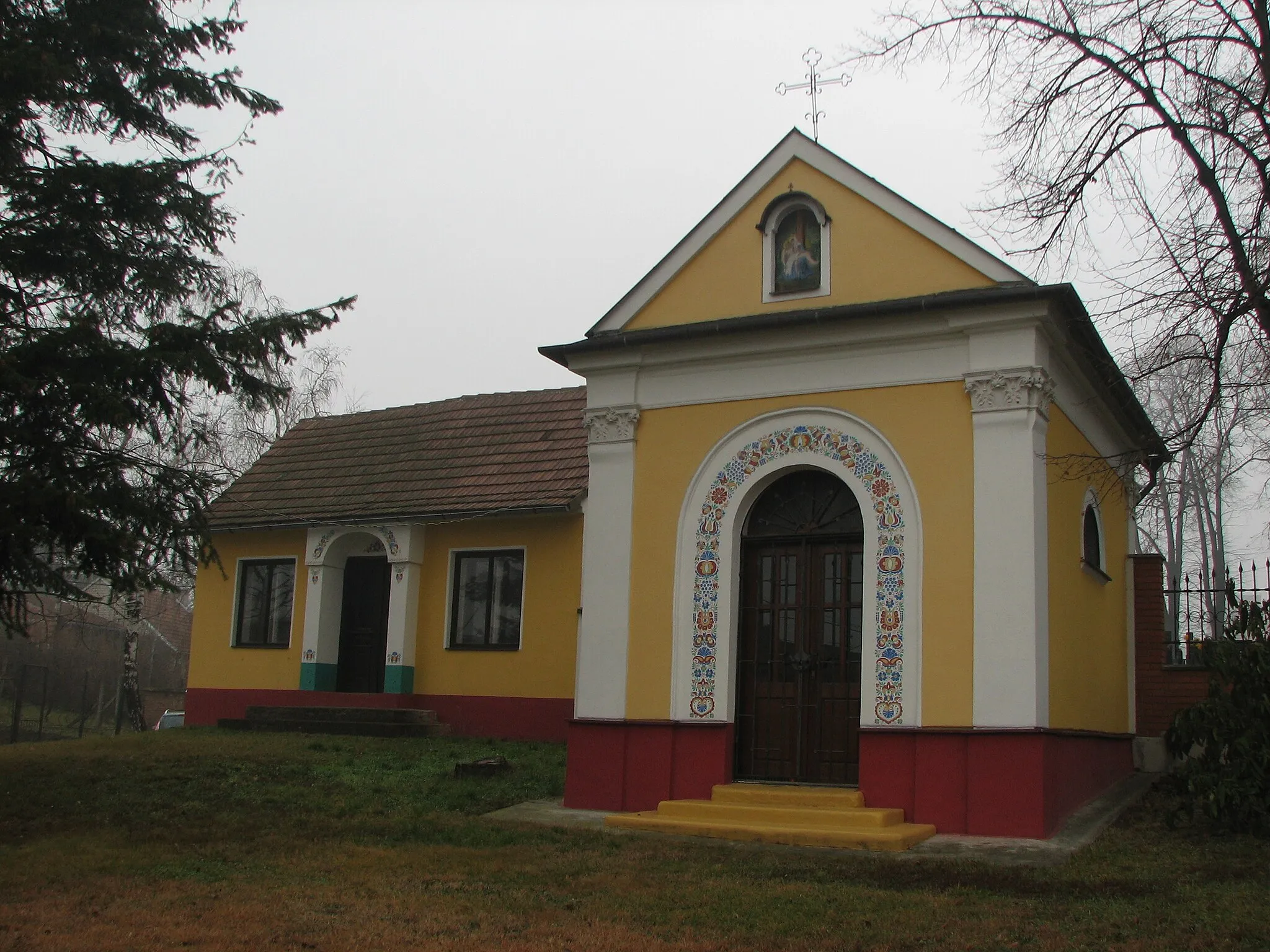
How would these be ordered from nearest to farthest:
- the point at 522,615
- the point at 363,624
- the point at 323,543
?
1. the point at 522,615
2. the point at 323,543
3. the point at 363,624

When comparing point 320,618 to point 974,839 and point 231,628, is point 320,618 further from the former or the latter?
point 974,839

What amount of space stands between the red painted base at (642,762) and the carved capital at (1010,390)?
4.02 metres

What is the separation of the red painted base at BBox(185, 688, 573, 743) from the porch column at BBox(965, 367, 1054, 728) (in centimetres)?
816

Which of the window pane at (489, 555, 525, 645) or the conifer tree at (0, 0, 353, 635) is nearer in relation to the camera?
the conifer tree at (0, 0, 353, 635)

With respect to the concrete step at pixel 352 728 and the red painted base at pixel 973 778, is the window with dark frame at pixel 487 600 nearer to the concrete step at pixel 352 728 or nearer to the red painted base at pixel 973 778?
the concrete step at pixel 352 728

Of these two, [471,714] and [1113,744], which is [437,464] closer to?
[471,714]

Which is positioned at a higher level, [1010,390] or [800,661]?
[1010,390]

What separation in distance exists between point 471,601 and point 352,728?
2.70m

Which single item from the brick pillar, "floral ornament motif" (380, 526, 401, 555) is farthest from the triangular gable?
"floral ornament motif" (380, 526, 401, 555)

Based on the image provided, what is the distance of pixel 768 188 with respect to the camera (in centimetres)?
1352

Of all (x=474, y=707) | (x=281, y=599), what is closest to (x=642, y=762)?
(x=474, y=707)

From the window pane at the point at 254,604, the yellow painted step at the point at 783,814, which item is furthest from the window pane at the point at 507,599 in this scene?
the yellow painted step at the point at 783,814

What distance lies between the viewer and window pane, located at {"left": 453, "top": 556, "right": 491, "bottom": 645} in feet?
66.4

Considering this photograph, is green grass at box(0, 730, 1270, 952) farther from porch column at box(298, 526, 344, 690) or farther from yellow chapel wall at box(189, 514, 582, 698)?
porch column at box(298, 526, 344, 690)
